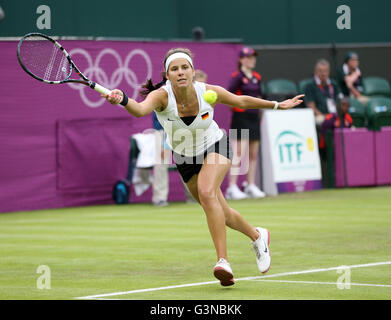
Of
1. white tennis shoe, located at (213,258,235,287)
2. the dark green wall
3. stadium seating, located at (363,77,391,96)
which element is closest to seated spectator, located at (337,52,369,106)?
stadium seating, located at (363,77,391,96)

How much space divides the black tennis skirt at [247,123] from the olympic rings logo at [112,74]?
70.1 inches

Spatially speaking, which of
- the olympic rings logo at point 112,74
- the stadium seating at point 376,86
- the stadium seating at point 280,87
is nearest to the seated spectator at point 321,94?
the stadium seating at point 280,87

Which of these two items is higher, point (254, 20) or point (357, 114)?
point (254, 20)

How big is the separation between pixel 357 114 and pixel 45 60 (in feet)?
39.6

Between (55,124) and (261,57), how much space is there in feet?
20.7

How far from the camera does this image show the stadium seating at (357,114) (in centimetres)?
1989

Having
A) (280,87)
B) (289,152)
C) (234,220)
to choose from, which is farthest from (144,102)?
(280,87)

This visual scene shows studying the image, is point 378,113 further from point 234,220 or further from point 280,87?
point 234,220

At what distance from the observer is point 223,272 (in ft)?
26.4

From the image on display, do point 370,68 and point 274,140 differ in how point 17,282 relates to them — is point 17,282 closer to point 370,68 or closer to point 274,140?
point 274,140

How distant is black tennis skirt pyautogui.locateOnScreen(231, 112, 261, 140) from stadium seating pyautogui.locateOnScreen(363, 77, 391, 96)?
4.70 m

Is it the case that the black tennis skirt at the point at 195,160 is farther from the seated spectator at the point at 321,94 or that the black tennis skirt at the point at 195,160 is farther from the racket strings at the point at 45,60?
the seated spectator at the point at 321,94

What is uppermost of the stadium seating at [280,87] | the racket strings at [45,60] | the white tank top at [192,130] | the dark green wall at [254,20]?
the dark green wall at [254,20]
